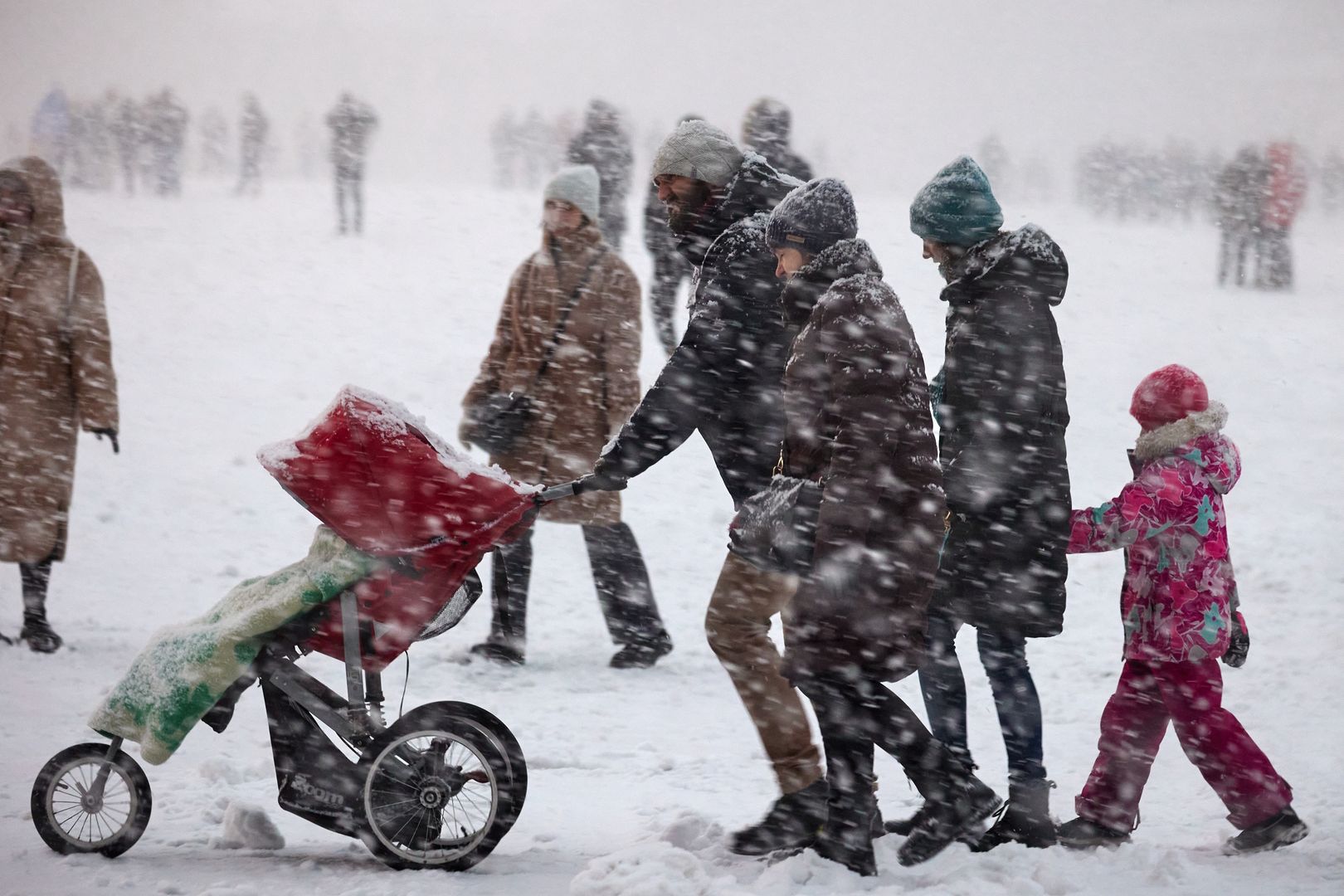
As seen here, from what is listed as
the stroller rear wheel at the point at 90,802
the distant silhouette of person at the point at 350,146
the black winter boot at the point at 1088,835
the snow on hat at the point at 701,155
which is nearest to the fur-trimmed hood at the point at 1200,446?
the black winter boot at the point at 1088,835

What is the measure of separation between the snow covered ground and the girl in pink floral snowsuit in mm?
219

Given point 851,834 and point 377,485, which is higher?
point 377,485

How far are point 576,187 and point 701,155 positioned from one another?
6.46 feet

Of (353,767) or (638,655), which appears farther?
(638,655)

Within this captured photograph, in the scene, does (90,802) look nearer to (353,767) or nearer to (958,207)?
(353,767)

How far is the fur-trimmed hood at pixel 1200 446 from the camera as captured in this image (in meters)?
3.84

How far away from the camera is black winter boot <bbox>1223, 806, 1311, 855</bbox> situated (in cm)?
375

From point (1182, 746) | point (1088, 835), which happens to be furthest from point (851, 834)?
point (1182, 746)

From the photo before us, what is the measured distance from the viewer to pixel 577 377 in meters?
6.06

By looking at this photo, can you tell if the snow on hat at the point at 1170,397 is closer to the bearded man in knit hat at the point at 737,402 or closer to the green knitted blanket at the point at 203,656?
the bearded man in knit hat at the point at 737,402

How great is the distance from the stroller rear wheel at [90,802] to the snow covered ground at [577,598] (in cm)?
9

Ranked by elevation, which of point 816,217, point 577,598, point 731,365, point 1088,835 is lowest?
point 577,598

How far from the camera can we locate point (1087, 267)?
57.6 feet

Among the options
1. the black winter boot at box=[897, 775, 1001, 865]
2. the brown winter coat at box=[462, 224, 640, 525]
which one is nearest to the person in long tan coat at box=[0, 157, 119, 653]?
the brown winter coat at box=[462, 224, 640, 525]
